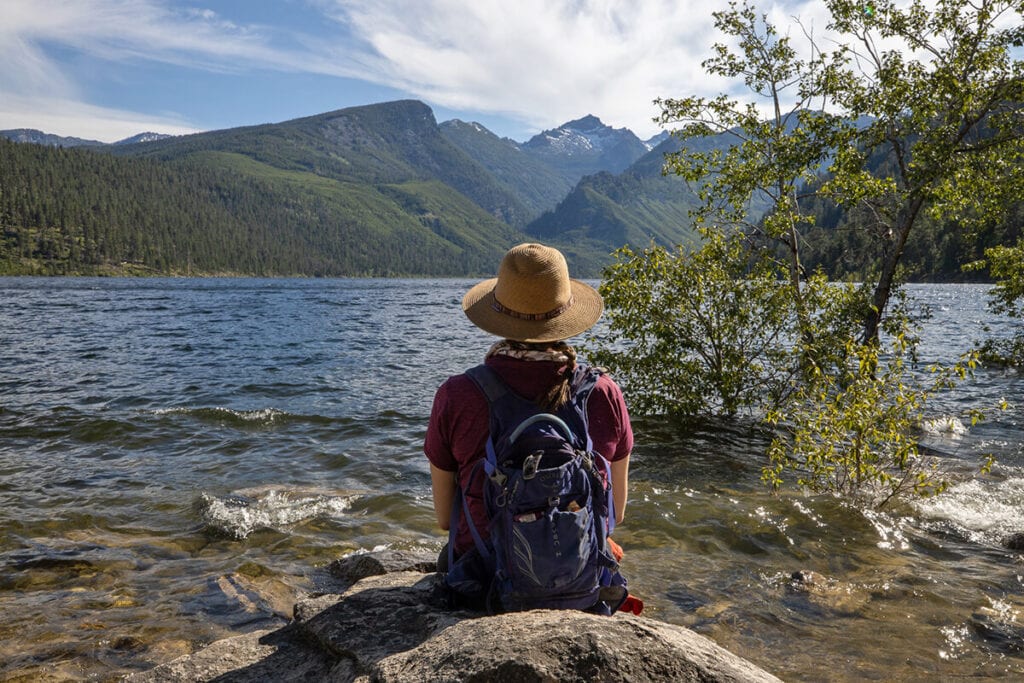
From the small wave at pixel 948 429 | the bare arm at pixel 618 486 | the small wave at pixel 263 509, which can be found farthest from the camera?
the small wave at pixel 948 429

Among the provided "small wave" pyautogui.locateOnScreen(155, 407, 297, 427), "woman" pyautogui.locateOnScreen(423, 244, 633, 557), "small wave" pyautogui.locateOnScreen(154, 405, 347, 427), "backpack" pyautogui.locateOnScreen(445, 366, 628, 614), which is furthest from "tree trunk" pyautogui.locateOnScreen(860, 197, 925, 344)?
"small wave" pyautogui.locateOnScreen(155, 407, 297, 427)

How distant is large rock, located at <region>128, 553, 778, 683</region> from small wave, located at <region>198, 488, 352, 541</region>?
5.49 metres

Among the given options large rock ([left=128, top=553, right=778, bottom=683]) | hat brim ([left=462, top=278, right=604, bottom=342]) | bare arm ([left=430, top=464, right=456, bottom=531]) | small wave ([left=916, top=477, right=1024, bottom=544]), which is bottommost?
small wave ([left=916, top=477, right=1024, bottom=544])

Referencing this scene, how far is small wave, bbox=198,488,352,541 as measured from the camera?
32.7ft

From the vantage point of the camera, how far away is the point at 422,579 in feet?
18.0

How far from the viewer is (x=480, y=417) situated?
162 inches

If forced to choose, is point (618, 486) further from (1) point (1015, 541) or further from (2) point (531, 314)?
(1) point (1015, 541)

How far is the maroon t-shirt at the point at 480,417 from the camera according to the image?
4.10 metres

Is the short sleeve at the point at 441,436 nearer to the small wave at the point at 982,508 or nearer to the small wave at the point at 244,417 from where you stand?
the small wave at the point at 982,508

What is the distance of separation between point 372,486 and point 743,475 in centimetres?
748

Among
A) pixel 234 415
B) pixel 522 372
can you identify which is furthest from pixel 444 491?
pixel 234 415

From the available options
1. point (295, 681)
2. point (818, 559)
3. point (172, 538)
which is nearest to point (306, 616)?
point (295, 681)

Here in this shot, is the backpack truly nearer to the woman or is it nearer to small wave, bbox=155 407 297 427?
the woman

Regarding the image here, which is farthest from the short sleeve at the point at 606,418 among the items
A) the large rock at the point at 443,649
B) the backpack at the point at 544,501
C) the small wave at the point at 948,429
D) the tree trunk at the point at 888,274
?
the small wave at the point at 948,429
